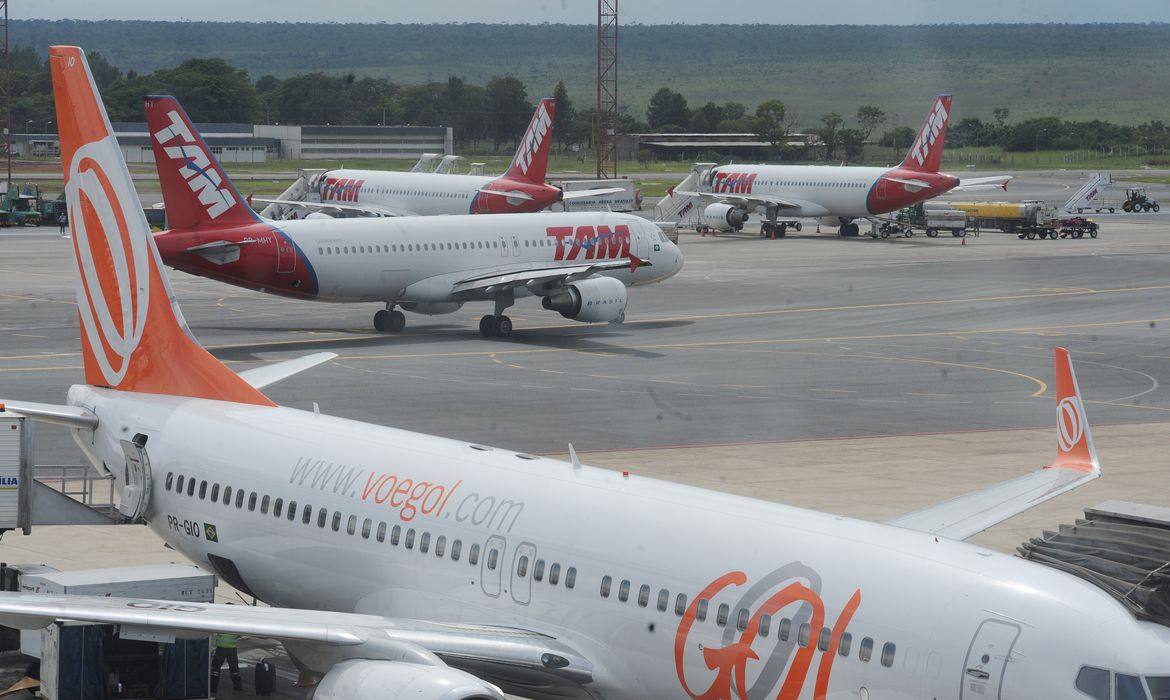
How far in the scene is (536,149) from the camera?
102 meters

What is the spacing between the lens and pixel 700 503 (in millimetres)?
18844

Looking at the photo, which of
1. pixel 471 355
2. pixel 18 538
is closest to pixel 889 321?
pixel 471 355

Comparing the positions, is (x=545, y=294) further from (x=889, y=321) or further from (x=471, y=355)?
(x=889, y=321)

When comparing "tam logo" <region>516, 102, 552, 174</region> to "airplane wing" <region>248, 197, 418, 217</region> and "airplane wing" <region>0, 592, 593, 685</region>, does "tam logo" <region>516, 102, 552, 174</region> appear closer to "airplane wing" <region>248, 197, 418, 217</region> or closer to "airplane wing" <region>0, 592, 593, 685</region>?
"airplane wing" <region>248, 197, 418, 217</region>

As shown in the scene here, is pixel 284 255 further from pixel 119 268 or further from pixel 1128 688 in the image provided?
pixel 1128 688

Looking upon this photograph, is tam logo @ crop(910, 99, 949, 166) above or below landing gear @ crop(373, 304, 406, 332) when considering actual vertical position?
above

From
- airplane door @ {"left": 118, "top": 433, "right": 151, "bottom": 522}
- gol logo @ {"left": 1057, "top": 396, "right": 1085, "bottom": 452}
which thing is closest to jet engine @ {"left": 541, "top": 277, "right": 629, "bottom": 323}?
airplane door @ {"left": 118, "top": 433, "right": 151, "bottom": 522}

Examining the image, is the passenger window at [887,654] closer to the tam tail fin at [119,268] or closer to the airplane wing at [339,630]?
the airplane wing at [339,630]

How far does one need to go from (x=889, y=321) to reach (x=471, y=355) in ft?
67.0

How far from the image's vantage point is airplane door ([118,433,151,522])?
24.4 metres

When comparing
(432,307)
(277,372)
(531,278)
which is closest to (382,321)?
(432,307)

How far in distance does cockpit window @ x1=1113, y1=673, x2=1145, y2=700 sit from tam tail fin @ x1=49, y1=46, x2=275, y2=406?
15541 millimetres

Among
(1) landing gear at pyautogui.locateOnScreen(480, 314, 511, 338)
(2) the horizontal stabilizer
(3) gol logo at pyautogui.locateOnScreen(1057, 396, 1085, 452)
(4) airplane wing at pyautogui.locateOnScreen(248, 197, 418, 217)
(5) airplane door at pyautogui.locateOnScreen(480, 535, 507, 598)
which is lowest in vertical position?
(1) landing gear at pyautogui.locateOnScreen(480, 314, 511, 338)

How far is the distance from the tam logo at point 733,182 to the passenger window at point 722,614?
4032 inches
